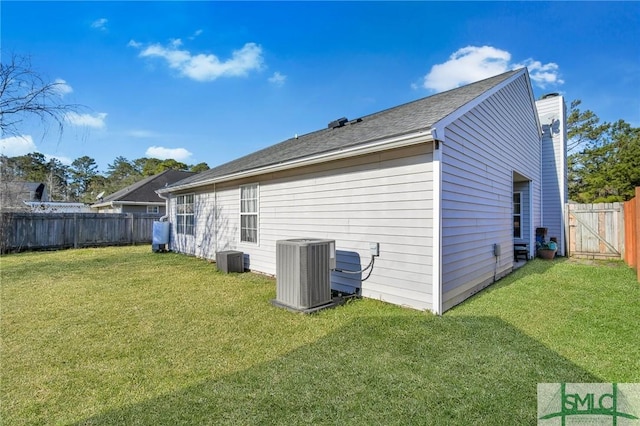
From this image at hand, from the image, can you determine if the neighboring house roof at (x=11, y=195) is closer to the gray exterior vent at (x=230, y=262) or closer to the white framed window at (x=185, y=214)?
the white framed window at (x=185, y=214)

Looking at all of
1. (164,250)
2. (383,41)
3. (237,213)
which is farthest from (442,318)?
(164,250)

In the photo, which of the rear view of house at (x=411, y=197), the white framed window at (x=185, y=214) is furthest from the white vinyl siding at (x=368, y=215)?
the white framed window at (x=185, y=214)

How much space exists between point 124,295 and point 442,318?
17.4ft

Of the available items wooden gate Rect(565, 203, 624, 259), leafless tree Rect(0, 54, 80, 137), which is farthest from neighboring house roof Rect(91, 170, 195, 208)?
wooden gate Rect(565, 203, 624, 259)

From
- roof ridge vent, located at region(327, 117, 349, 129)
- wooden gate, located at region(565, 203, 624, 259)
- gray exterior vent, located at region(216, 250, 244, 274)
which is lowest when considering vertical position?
gray exterior vent, located at region(216, 250, 244, 274)

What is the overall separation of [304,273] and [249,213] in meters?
3.84

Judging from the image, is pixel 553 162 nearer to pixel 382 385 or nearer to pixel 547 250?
pixel 547 250

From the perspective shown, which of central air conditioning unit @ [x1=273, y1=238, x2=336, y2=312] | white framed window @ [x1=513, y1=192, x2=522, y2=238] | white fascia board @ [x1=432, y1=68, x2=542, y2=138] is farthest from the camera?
white framed window @ [x1=513, y1=192, x2=522, y2=238]

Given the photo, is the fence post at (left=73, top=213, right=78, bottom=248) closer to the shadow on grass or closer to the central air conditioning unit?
the central air conditioning unit

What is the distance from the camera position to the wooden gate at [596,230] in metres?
8.49

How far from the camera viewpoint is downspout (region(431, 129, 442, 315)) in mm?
3994

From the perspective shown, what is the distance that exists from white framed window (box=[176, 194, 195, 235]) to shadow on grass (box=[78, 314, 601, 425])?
8.88 m

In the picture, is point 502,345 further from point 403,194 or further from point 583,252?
point 583,252

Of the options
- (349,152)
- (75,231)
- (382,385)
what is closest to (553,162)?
(349,152)
